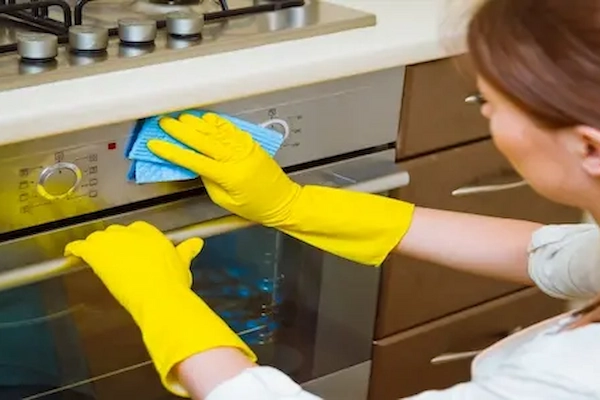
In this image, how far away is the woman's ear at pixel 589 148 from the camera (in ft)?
2.66

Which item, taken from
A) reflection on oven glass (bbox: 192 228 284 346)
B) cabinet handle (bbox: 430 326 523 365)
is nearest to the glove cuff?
reflection on oven glass (bbox: 192 228 284 346)

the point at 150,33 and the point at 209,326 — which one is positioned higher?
the point at 150,33

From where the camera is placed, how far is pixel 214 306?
1282 mm

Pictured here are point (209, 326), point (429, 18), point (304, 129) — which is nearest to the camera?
point (209, 326)

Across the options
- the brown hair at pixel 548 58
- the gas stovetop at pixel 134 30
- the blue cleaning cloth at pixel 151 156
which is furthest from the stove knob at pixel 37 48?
the brown hair at pixel 548 58

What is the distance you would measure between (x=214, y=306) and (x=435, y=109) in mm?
344

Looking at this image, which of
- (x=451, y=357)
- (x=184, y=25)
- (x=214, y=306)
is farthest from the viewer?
(x=451, y=357)

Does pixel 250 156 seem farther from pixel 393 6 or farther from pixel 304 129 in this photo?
pixel 393 6

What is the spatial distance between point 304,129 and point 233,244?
0.15 m

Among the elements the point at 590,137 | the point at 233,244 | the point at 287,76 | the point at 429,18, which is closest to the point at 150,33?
the point at 287,76

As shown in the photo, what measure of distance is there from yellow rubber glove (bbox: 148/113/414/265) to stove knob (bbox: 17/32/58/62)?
0.42 ft

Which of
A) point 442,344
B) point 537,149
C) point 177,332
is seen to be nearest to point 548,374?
point 537,149

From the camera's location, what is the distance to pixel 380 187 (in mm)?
1269

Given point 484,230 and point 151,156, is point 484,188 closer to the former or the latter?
point 484,230
